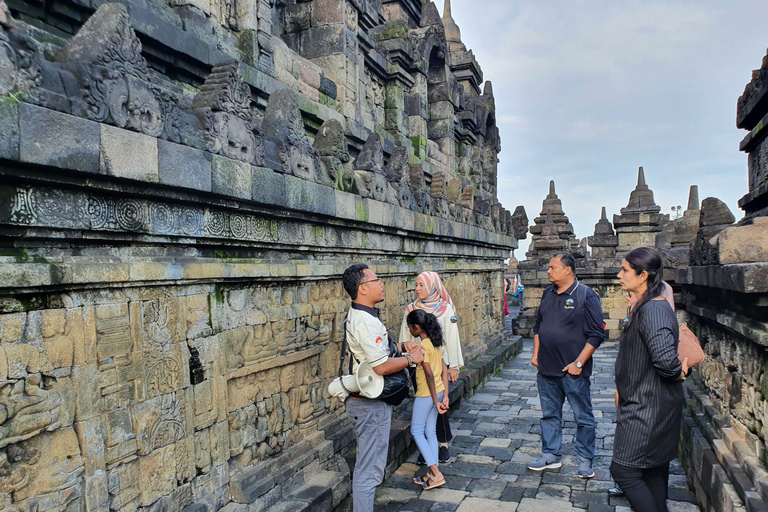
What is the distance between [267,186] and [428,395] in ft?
7.65

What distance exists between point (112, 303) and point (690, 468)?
4.65 metres

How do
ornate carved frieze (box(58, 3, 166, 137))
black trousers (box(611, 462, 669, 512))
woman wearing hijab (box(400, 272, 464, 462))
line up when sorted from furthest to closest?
woman wearing hijab (box(400, 272, 464, 462)), black trousers (box(611, 462, 669, 512)), ornate carved frieze (box(58, 3, 166, 137))

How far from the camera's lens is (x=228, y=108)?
341cm

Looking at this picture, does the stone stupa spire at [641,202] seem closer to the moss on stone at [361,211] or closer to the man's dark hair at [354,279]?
the moss on stone at [361,211]

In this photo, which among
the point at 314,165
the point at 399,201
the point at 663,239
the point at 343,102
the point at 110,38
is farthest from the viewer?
the point at 663,239

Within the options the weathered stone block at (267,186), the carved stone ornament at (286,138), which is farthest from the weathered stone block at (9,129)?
the carved stone ornament at (286,138)

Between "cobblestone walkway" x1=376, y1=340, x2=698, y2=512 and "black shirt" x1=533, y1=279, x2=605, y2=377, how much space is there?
3.25ft

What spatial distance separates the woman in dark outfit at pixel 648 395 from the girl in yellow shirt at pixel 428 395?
67.9 inches

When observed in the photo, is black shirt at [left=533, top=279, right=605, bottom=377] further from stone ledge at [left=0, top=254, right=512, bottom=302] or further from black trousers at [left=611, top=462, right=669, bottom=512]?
stone ledge at [left=0, top=254, right=512, bottom=302]

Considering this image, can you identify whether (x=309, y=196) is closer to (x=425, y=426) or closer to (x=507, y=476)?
(x=425, y=426)

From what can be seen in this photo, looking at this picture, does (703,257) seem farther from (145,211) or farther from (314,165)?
(145,211)

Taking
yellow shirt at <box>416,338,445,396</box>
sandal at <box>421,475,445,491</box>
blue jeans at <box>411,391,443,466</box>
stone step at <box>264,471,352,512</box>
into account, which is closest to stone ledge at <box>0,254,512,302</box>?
yellow shirt at <box>416,338,445,396</box>

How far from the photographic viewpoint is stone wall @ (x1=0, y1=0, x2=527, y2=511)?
2393 mm

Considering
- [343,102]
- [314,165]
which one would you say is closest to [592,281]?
[343,102]
